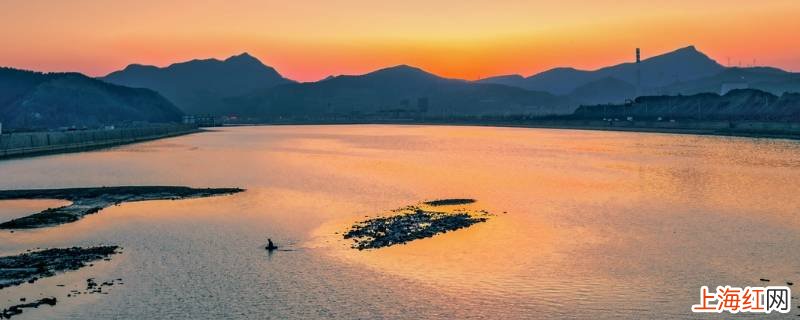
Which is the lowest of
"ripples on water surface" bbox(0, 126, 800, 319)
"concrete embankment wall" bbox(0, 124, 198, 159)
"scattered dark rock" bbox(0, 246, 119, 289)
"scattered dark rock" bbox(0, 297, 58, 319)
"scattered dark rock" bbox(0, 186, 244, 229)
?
"ripples on water surface" bbox(0, 126, 800, 319)

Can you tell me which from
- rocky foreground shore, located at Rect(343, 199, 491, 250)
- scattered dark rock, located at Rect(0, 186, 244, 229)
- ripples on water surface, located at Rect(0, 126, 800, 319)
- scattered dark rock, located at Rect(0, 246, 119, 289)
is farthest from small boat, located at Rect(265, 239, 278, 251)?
scattered dark rock, located at Rect(0, 186, 244, 229)

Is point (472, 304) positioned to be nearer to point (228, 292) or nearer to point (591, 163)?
point (228, 292)

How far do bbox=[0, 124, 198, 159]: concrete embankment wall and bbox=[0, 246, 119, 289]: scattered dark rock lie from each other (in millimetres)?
65840

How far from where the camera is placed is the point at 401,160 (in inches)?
3132

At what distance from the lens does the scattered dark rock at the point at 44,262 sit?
71.7 feet

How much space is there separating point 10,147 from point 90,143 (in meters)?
29.3

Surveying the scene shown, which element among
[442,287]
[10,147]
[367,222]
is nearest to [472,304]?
[442,287]

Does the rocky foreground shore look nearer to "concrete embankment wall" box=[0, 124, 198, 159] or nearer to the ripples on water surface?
the ripples on water surface

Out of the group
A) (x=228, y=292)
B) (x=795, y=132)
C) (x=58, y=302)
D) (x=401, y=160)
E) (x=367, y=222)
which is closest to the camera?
(x=58, y=302)

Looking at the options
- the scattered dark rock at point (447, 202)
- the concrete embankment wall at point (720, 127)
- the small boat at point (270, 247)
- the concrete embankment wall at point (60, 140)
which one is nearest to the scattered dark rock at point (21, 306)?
the small boat at point (270, 247)

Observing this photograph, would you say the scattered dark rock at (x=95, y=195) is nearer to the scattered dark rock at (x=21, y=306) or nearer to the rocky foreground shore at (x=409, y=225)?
the rocky foreground shore at (x=409, y=225)

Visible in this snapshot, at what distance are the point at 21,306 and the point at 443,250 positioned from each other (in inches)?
564

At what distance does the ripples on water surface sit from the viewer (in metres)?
19.6

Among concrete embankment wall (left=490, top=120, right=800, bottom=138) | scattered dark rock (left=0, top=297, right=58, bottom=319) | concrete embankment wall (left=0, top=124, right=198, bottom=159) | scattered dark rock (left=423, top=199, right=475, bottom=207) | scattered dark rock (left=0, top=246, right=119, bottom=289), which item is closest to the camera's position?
scattered dark rock (left=0, top=297, right=58, bottom=319)
